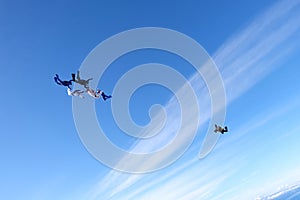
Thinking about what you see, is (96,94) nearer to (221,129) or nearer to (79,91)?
(79,91)

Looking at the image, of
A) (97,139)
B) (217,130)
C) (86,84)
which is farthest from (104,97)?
(217,130)

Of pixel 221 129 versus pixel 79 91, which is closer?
pixel 79 91

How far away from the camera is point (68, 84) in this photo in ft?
122

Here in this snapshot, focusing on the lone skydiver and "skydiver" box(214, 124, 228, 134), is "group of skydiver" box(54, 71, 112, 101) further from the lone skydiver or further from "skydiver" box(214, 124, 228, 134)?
"skydiver" box(214, 124, 228, 134)

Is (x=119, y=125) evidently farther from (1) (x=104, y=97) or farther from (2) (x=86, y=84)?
(2) (x=86, y=84)

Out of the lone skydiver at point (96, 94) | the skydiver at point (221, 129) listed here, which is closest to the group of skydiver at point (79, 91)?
the lone skydiver at point (96, 94)

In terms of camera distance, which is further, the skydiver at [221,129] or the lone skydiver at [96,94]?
the skydiver at [221,129]

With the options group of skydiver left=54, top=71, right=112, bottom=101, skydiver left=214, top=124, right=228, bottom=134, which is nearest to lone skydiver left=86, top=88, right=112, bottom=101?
group of skydiver left=54, top=71, right=112, bottom=101

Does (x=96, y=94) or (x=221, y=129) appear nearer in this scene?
(x=96, y=94)

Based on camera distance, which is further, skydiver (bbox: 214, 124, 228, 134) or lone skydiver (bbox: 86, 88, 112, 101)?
skydiver (bbox: 214, 124, 228, 134)

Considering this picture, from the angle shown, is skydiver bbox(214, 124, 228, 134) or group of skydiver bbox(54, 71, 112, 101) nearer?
group of skydiver bbox(54, 71, 112, 101)

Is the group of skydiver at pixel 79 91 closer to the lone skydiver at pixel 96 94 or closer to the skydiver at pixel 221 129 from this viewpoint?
the lone skydiver at pixel 96 94

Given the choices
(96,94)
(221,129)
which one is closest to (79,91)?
(96,94)

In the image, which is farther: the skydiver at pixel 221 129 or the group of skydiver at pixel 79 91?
the skydiver at pixel 221 129
